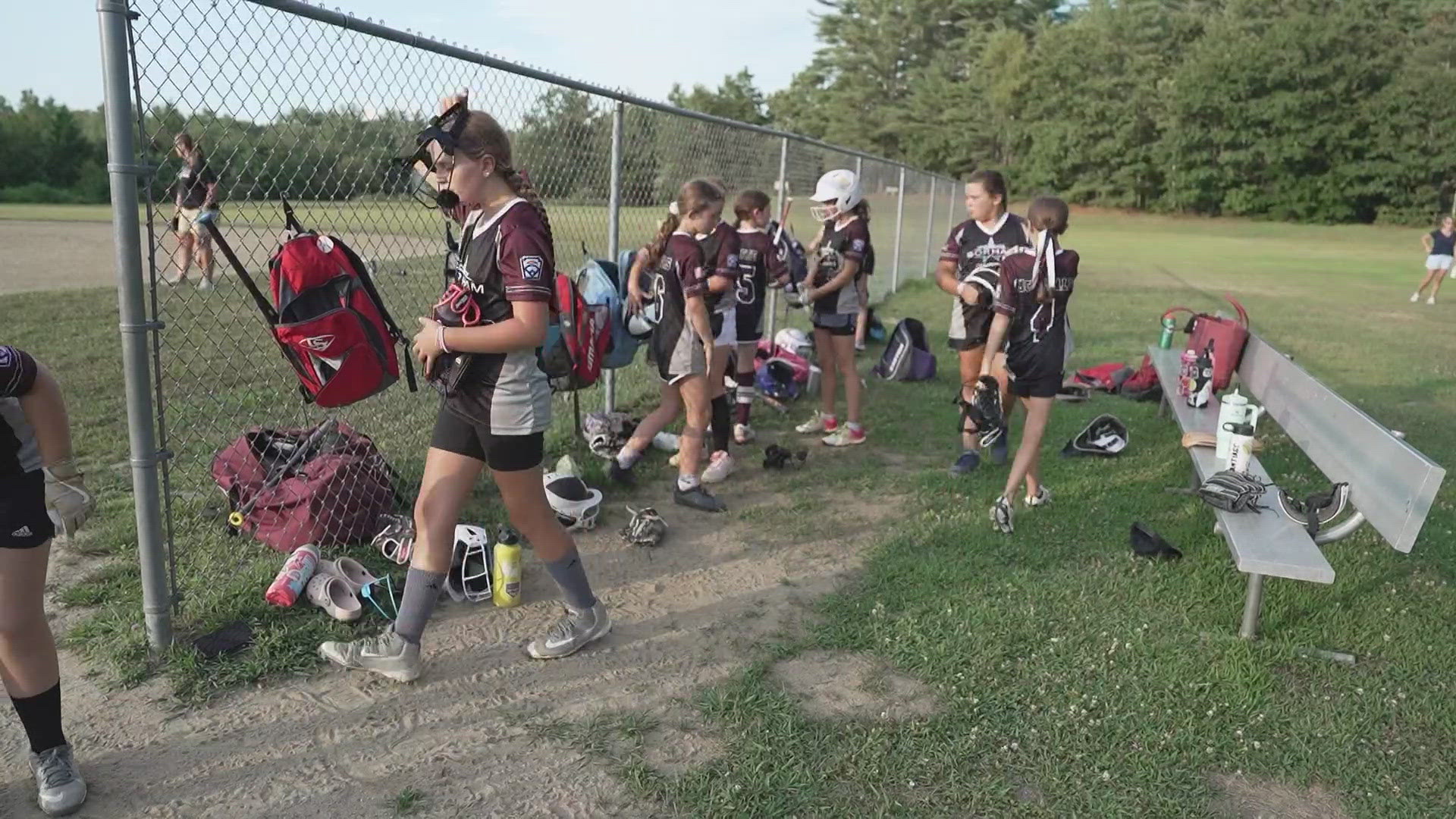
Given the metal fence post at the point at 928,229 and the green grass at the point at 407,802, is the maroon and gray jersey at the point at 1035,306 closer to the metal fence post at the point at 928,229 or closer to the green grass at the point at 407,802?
the green grass at the point at 407,802

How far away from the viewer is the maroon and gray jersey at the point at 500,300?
282 centimetres

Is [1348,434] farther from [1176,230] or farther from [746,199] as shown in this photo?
[1176,230]

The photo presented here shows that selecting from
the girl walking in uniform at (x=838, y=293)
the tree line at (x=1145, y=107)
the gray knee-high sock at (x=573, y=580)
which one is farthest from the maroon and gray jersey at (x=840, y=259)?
the tree line at (x=1145, y=107)

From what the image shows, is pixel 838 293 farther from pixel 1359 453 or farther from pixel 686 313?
pixel 1359 453

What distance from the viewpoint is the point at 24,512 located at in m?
2.40

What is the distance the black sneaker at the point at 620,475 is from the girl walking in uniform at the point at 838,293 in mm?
1727

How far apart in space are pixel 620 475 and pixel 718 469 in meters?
0.61

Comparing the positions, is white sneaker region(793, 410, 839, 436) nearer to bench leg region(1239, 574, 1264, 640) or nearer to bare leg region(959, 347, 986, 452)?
bare leg region(959, 347, 986, 452)

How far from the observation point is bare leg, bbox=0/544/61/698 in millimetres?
2426

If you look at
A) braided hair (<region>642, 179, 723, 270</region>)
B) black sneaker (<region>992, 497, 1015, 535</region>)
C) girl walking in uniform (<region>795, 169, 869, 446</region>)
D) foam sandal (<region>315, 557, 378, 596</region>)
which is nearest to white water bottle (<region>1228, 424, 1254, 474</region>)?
black sneaker (<region>992, 497, 1015, 535</region>)

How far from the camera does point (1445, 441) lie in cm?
695

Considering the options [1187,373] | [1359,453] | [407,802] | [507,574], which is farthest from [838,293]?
[407,802]

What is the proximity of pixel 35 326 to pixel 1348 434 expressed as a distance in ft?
34.7

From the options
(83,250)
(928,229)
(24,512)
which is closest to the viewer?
(24,512)
